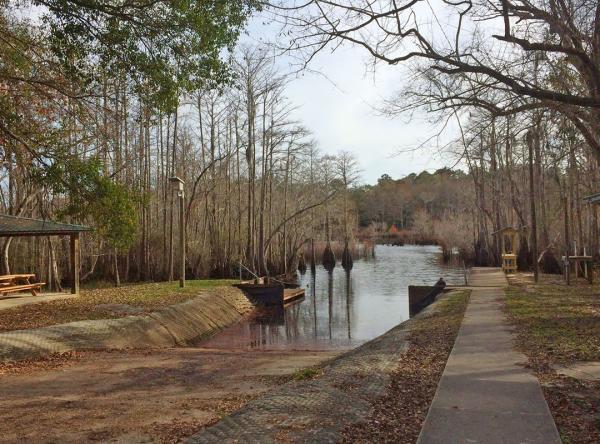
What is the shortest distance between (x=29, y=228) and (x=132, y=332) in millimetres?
6075

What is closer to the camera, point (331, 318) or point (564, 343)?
point (564, 343)

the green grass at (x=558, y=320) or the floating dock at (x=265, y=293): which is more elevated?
the green grass at (x=558, y=320)

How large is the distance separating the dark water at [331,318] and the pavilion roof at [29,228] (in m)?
5.90

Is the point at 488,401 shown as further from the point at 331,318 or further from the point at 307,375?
the point at 331,318

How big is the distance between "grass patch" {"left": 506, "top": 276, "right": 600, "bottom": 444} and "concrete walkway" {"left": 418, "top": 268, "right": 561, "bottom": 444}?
0.58 ft

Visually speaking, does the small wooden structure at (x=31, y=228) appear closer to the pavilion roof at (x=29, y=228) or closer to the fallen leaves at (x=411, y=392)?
the pavilion roof at (x=29, y=228)

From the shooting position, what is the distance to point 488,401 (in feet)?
17.7

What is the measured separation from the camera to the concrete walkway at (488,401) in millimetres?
4461

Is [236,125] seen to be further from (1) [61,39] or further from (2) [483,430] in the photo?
(2) [483,430]

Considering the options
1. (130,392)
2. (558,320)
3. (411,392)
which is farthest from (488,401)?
(558,320)

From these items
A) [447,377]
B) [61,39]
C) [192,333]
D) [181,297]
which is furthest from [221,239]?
[447,377]

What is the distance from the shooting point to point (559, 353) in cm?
771

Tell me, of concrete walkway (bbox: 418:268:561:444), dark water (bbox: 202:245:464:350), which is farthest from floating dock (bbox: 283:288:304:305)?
concrete walkway (bbox: 418:268:561:444)

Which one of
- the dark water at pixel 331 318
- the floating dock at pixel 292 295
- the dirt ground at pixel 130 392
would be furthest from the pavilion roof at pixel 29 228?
the floating dock at pixel 292 295
